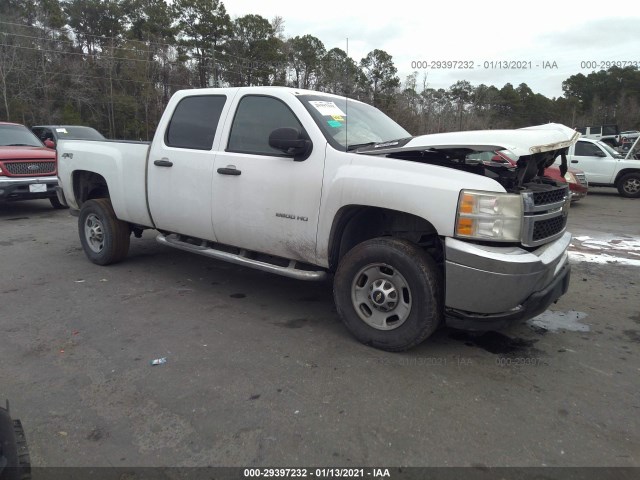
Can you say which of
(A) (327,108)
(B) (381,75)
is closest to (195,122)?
(A) (327,108)

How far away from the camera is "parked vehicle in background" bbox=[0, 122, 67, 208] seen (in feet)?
30.0

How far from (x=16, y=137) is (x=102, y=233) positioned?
6.49 meters

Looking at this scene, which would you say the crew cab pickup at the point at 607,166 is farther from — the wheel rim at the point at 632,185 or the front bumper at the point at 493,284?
the front bumper at the point at 493,284

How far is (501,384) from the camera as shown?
314 cm

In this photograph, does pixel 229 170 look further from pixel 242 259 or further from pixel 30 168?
pixel 30 168

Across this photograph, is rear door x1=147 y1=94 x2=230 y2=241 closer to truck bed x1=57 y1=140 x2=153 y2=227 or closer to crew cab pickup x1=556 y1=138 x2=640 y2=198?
truck bed x1=57 y1=140 x2=153 y2=227

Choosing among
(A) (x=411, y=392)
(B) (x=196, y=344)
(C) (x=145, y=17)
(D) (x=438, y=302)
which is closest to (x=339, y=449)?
(A) (x=411, y=392)

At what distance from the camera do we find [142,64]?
105 feet

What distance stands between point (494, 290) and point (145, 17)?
44.7 m

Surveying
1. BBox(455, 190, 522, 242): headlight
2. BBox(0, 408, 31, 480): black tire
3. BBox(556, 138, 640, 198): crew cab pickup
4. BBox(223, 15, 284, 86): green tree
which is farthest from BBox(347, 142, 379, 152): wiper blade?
BBox(223, 15, 284, 86): green tree

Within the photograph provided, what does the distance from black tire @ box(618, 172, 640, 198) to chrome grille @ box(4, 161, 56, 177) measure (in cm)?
1541

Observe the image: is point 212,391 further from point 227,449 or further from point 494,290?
point 494,290

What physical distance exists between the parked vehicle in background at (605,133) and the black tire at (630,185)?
205 inches

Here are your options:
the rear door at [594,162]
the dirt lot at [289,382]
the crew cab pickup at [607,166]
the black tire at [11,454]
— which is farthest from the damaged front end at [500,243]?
the rear door at [594,162]
